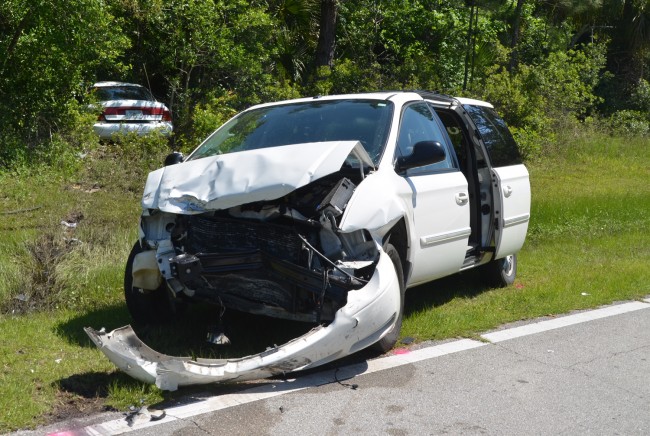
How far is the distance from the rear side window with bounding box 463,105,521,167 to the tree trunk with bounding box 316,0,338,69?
28.1 feet

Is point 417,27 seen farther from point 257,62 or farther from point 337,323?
point 337,323

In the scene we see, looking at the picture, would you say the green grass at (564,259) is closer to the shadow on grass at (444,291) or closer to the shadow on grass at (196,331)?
the shadow on grass at (444,291)

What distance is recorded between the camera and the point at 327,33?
1675 centimetres

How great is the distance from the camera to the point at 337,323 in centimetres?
516

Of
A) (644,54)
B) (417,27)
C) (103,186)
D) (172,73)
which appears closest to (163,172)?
(103,186)

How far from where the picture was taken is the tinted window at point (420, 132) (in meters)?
6.60

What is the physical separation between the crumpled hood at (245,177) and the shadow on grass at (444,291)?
7.69 feet

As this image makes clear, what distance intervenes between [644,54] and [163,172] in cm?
2422

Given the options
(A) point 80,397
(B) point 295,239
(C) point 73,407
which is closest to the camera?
(C) point 73,407

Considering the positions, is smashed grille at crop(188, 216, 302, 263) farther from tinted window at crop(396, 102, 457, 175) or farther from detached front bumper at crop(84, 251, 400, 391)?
tinted window at crop(396, 102, 457, 175)

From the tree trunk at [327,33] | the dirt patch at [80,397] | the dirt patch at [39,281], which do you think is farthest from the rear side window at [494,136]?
the tree trunk at [327,33]

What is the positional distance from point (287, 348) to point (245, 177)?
1.14 meters

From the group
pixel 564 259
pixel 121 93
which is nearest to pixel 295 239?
pixel 564 259

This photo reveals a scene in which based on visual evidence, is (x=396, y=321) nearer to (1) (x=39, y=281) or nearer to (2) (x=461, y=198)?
(2) (x=461, y=198)
